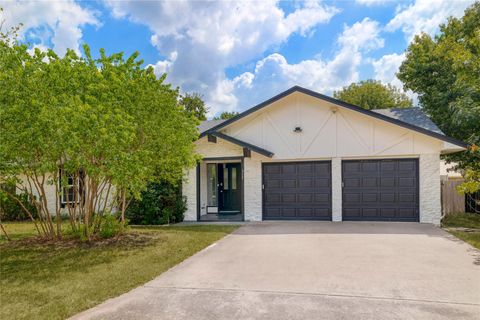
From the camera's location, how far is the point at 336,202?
11602 millimetres

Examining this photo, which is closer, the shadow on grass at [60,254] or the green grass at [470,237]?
the shadow on grass at [60,254]

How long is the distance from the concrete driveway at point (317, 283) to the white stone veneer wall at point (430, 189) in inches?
106

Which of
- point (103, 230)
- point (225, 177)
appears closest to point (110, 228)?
point (103, 230)

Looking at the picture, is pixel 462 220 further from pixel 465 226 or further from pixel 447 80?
pixel 447 80

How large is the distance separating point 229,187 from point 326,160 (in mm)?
4690

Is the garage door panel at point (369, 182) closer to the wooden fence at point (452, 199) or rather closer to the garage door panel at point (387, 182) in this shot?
the garage door panel at point (387, 182)

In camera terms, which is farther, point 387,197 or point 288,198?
point 288,198

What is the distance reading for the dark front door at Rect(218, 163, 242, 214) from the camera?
1396cm

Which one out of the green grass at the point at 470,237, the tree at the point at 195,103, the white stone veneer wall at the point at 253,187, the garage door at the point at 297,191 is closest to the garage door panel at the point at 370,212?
the garage door at the point at 297,191

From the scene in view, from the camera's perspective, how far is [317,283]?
16.6ft

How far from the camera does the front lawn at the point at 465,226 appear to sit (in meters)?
8.45

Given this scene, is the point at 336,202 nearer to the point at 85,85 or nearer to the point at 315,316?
the point at 315,316

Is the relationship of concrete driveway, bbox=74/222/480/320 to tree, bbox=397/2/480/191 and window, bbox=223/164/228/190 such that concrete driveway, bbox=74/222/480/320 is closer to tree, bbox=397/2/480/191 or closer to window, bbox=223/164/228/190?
window, bbox=223/164/228/190

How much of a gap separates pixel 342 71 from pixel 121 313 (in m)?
21.5
